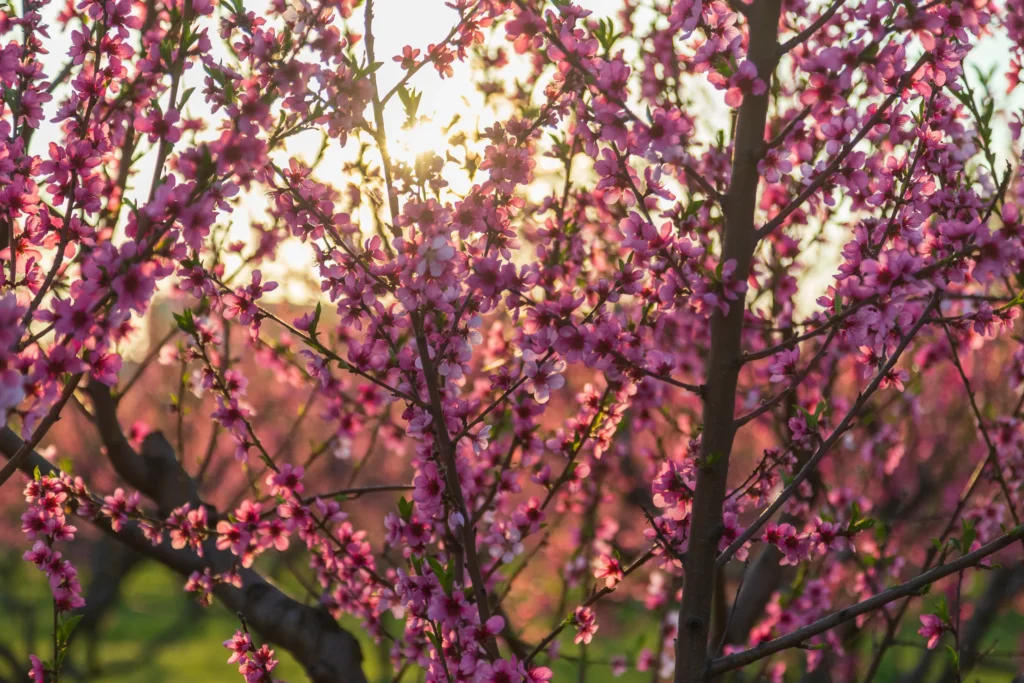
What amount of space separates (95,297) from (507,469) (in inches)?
79.1

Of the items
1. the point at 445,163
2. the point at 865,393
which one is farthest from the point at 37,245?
the point at 865,393

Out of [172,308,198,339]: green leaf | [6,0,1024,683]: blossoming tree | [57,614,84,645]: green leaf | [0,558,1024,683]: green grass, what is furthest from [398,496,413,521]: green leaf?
[0,558,1024,683]: green grass

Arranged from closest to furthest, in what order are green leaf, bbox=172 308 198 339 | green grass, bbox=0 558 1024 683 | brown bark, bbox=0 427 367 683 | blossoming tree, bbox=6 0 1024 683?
blossoming tree, bbox=6 0 1024 683 < green leaf, bbox=172 308 198 339 < brown bark, bbox=0 427 367 683 < green grass, bbox=0 558 1024 683

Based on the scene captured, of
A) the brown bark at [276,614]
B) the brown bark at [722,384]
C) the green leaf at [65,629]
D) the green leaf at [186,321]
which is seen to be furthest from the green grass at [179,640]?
the brown bark at [722,384]

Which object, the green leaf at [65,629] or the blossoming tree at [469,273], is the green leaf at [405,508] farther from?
the green leaf at [65,629]

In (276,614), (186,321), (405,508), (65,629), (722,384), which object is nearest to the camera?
(722,384)

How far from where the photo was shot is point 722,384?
118 inches

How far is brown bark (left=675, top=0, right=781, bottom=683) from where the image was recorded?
2.93 metres

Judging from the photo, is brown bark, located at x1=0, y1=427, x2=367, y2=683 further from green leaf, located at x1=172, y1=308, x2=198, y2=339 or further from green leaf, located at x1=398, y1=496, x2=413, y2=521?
green leaf, located at x1=398, y1=496, x2=413, y2=521

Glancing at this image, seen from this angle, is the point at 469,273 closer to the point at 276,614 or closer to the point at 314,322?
the point at 314,322

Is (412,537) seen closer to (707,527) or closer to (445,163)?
(707,527)

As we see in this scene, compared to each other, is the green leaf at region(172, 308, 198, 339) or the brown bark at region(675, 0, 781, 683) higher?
the green leaf at region(172, 308, 198, 339)

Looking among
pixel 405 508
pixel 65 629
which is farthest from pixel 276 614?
pixel 405 508

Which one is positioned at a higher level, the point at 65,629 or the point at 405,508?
the point at 405,508
